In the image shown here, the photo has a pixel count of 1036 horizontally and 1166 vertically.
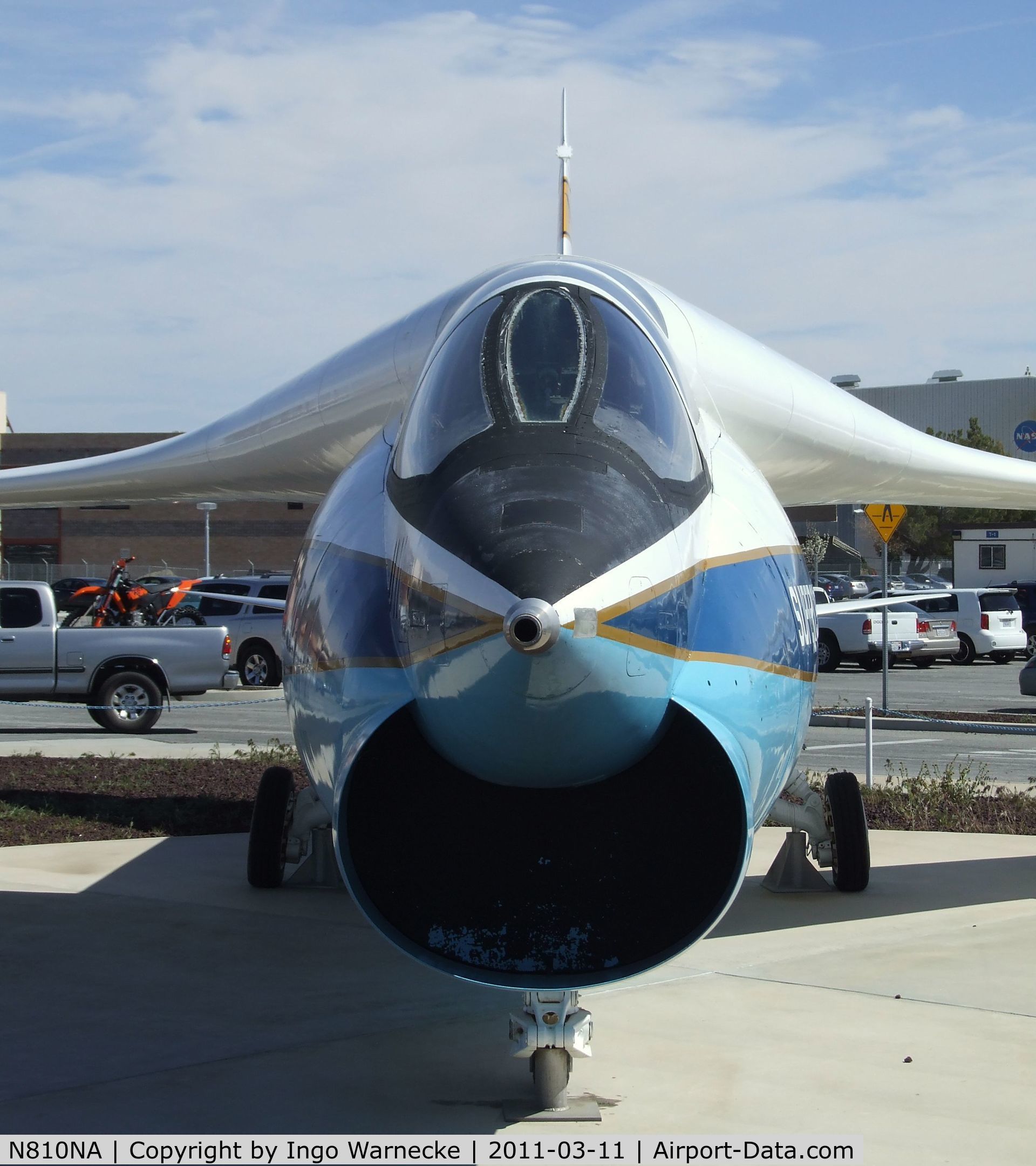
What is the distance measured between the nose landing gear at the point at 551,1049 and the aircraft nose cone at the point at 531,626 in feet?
4.72

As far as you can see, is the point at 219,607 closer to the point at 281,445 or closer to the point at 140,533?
the point at 281,445

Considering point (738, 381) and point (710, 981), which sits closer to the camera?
point (710, 981)

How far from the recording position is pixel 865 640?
2939 cm

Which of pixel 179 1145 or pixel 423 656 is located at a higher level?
pixel 423 656

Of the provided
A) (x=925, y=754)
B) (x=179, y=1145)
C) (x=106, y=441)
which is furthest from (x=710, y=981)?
(x=106, y=441)

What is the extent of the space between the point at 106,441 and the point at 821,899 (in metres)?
57.3

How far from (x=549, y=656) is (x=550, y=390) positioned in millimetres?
1175

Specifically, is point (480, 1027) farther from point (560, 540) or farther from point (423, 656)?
point (560, 540)

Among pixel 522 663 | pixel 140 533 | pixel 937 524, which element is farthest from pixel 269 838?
pixel 937 524

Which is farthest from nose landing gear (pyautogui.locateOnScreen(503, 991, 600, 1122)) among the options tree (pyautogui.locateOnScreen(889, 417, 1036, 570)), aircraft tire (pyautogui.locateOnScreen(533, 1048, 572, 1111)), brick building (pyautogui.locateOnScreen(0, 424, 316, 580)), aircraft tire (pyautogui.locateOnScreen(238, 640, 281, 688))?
tree (pyautogui.locateOnScreen(889, 417, 1036, 570))

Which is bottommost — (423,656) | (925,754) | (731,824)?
(925,754)

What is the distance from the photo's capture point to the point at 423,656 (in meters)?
3.89

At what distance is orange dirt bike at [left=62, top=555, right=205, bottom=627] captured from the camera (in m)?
22.2

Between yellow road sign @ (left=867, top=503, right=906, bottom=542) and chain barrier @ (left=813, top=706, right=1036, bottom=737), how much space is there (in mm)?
2473
